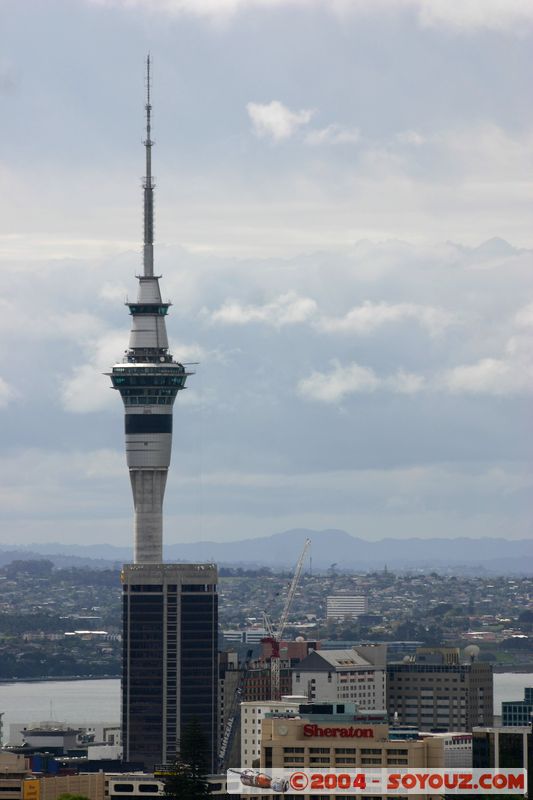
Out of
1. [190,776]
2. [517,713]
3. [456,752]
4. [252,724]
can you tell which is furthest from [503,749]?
[252,724]

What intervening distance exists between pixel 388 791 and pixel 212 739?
9041cm

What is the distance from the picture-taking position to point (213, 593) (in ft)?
656

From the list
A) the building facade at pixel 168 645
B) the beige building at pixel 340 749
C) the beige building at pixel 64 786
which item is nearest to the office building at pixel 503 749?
the beige building at pixel 340 749

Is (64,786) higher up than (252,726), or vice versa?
(252,726)

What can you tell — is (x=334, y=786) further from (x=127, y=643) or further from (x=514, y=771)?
(x=127, y=643)

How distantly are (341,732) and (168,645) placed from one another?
91447 mm

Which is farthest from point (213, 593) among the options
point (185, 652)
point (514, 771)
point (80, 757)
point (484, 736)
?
point (514, 771)

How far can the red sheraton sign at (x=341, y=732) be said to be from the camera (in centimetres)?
10725

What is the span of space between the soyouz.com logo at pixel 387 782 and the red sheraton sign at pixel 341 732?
2.81 metres

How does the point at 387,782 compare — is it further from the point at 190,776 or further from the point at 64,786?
the point at 64,786

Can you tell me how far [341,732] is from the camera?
353 feet

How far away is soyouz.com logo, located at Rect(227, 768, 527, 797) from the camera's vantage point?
9912 centimetres

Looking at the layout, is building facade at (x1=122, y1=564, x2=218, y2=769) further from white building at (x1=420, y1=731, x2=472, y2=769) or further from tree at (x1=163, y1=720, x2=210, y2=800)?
white building at (x1=420, y1=731, x2=472, y2=769)

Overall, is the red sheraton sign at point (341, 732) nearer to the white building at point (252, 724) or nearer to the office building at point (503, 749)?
the office building at point (503, 749)
